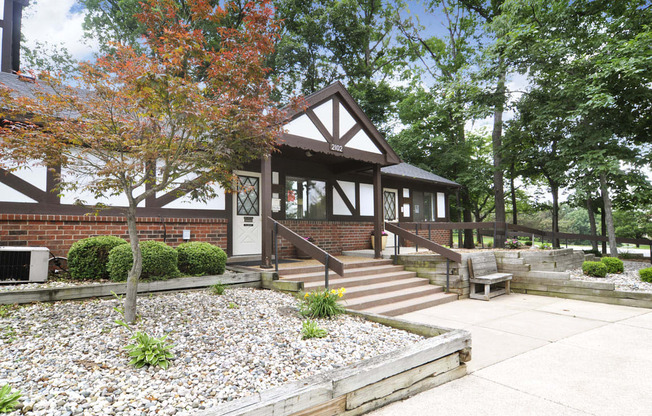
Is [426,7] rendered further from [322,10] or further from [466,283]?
[466,283]

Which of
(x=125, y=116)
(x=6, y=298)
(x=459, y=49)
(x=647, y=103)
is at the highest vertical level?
(x=459, y=49)

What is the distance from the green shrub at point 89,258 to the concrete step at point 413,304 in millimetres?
3971

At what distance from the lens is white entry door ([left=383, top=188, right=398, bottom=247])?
11.5 meters

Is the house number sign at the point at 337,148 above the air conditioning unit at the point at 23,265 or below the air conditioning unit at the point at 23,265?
above

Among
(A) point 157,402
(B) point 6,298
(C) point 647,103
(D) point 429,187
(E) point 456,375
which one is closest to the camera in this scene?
(A) point 157,402

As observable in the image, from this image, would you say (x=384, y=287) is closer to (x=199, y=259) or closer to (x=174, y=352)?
(x=199, y=259)

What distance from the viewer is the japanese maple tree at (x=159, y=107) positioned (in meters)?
3.04

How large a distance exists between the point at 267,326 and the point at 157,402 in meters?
1.58

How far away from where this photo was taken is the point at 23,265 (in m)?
4.54

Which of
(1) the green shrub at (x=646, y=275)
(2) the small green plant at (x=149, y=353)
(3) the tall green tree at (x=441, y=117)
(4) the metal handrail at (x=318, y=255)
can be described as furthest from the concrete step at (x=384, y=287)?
(3) the tall green tree at (x=441, y=117)

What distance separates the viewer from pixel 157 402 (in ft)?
7.14

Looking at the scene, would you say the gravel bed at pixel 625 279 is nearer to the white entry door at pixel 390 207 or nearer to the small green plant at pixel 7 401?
the white entry door at pixel 390 207

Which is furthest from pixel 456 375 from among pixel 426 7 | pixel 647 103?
pixel 426 7

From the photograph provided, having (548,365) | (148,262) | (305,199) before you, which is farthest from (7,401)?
(305,199)
